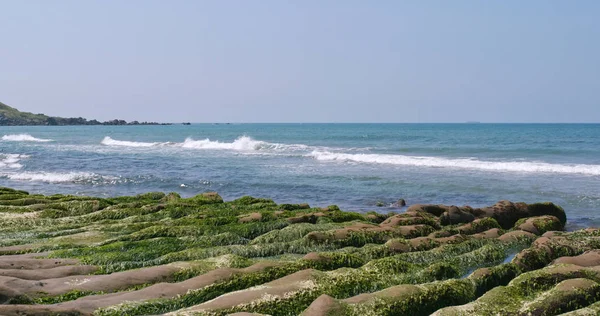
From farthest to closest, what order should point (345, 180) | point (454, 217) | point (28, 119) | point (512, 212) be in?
1. point (28, 119)
2. point (345, 180)
3. point (512, 212)
4. point (454, 217)

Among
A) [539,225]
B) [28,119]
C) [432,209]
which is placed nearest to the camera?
[539,225]

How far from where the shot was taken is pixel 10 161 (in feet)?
119

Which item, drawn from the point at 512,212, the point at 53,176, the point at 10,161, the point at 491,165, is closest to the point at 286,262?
the point at 512,212

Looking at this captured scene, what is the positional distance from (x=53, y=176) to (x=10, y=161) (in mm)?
12311

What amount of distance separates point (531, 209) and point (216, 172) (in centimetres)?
1917

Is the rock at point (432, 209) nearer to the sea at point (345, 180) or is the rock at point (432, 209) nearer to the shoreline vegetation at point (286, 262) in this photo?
the shoreline vegetation at point (286, 262)

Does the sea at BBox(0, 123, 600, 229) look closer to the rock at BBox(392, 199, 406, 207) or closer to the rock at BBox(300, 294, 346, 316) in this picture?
the rock at BBox(392, 199, 406, 207)

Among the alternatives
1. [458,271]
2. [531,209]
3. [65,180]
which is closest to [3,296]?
[458,271]

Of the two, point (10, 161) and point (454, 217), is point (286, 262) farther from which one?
point (10, 161)

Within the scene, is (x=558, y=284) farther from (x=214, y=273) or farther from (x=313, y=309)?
(x=214, y=273)

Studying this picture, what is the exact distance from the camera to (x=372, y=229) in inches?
423

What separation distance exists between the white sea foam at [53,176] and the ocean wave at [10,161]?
17.4ft

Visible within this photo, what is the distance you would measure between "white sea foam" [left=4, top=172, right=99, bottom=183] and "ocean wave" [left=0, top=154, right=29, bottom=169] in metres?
5.30

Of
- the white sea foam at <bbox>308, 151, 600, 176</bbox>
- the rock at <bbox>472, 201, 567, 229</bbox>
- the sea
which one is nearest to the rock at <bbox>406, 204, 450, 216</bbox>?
the rock at <bbox>472, 201, 567, 229</bbox>
